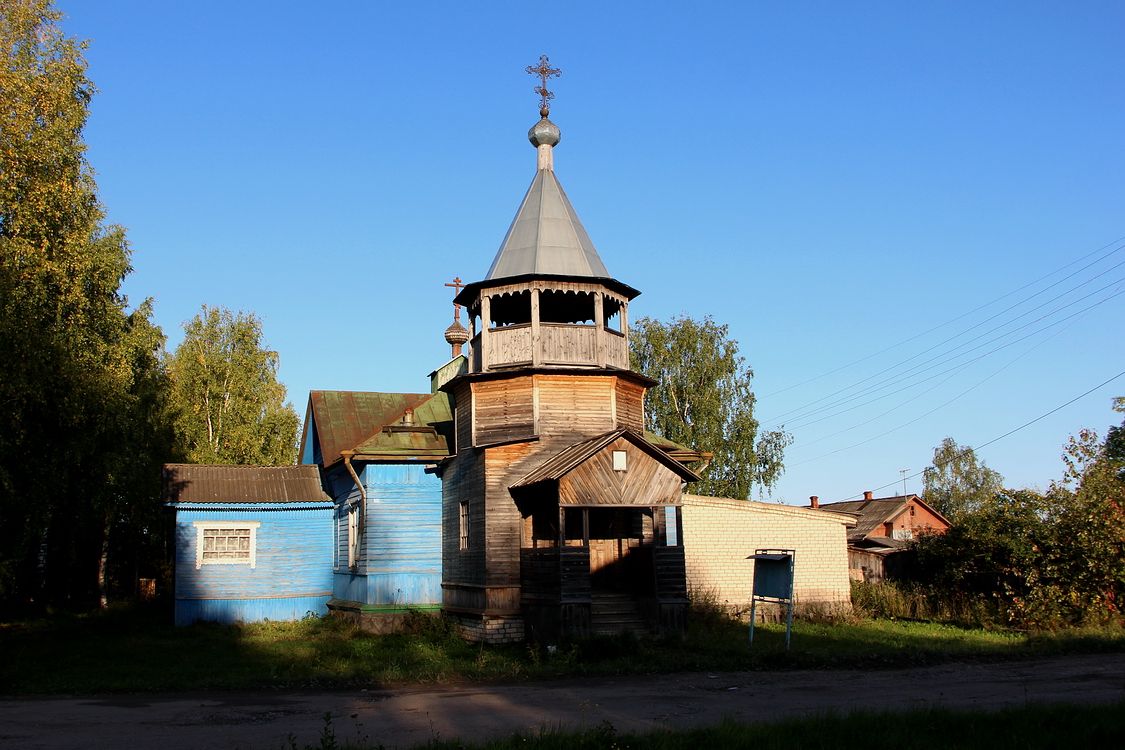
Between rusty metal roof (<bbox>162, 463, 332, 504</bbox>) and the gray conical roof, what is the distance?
9.13 m

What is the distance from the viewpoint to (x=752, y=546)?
80.5 ft

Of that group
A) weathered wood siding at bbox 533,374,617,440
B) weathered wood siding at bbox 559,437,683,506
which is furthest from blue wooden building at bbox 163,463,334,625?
weathered wood siding at bbox 559,437,683,506

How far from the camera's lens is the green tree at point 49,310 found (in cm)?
1681

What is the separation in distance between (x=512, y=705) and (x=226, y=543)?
15.1 meters

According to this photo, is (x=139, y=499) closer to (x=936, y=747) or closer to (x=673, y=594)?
(x=673, y=594)

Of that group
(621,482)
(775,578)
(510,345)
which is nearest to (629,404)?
(621,482)

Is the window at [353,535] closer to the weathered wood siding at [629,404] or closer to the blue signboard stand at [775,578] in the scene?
the weathered wood siding at [629,404]

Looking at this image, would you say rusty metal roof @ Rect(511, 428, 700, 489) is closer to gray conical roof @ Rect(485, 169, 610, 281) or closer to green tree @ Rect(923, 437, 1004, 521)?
gray conical roof @ Rect(485, 169, 610, 281)

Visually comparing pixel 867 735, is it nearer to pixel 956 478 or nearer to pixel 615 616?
pixel 615 616

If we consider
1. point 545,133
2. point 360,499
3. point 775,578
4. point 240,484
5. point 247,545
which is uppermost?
point 545,133

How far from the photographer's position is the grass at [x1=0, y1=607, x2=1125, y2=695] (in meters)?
14.5

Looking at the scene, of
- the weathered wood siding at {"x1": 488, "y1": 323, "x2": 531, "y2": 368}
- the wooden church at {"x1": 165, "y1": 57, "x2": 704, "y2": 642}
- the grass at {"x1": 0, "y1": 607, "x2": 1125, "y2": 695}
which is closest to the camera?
the grass at {"x1": 0, "y1": 607, "x2": 1125, "y2": 695}

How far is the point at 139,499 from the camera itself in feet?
103

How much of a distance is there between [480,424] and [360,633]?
222 inches
